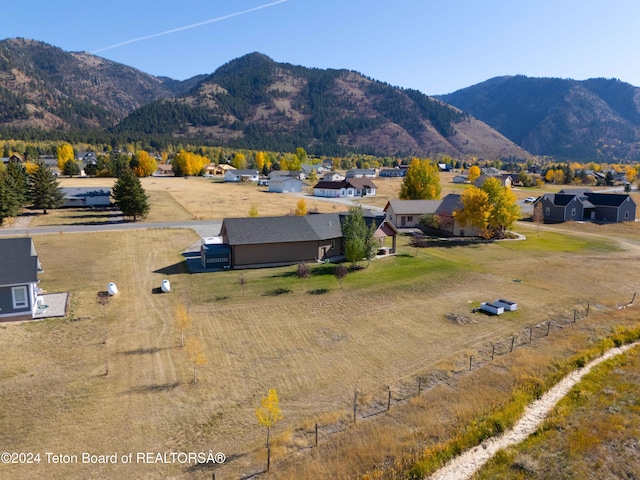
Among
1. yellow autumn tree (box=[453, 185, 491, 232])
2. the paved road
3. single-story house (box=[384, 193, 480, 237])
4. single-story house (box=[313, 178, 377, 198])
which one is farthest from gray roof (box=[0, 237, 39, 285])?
single-story house (box=[313, 178, 377, 198])

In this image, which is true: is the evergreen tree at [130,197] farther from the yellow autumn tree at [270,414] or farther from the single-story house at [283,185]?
the yellow autumn tree at [270,414]

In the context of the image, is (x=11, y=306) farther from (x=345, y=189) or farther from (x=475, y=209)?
(x=345, y=189)

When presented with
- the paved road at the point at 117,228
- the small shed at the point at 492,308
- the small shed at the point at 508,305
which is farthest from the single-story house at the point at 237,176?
the small shed at the point at 508,305

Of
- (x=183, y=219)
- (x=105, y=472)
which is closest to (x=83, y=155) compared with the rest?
(x=183, y=219)

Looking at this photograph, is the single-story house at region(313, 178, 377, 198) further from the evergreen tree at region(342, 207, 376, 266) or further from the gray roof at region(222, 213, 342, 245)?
the evergreen tree at region(342, 207, 376, 266)

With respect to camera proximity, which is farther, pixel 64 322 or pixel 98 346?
pixel 64 322

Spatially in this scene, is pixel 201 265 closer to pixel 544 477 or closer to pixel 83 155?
pixel 544 477

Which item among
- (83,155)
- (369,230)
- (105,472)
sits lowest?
(105,472)
